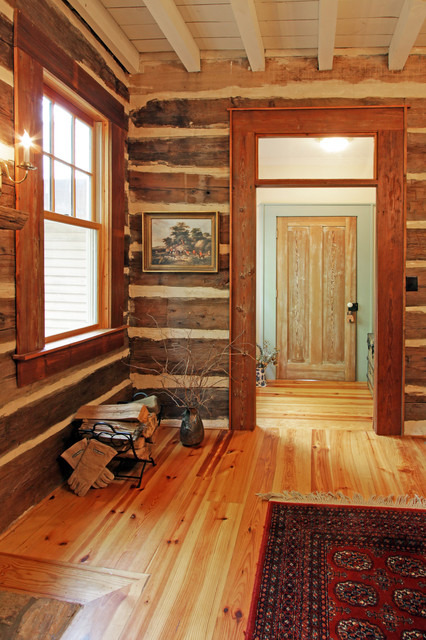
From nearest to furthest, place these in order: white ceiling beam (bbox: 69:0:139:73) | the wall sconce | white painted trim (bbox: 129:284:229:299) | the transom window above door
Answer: the wall sconce < white ceiling beam (bbox: 69:0:139:73) < the transom window above door < white painted trim (bbox: 129:284:229:299)

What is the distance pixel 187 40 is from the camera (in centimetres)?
362

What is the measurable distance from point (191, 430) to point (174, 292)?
1.15 metres

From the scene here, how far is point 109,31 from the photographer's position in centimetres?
347

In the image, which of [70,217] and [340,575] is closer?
[340,575]

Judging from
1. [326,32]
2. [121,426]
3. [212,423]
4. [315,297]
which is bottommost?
[212,423]

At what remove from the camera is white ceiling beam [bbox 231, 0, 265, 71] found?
10.1ft

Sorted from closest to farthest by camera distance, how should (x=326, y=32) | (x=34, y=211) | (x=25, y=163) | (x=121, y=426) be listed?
(x=25, y=163) < (x=34, y=211) < (x=121, y=426) < (x=326, y=32)

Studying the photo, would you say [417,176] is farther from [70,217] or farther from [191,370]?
[70,217]

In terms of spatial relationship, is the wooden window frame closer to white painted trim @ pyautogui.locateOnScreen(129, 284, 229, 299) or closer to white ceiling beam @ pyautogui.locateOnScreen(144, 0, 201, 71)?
white ceiling beam @ pyautogui.locateOnScreen(144, 0, 201, 71)

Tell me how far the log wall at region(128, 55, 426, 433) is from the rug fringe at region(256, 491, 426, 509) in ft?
4.18

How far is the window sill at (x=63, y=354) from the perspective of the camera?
105 inches

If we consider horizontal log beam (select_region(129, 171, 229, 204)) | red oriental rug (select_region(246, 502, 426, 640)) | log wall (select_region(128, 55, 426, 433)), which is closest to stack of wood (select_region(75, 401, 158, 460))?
red oriental rug (select_region(246, 502, 426, 640))

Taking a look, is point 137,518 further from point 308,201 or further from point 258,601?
point 308,201

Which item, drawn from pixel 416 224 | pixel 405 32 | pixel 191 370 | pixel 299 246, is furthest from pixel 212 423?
pixel 405 32
